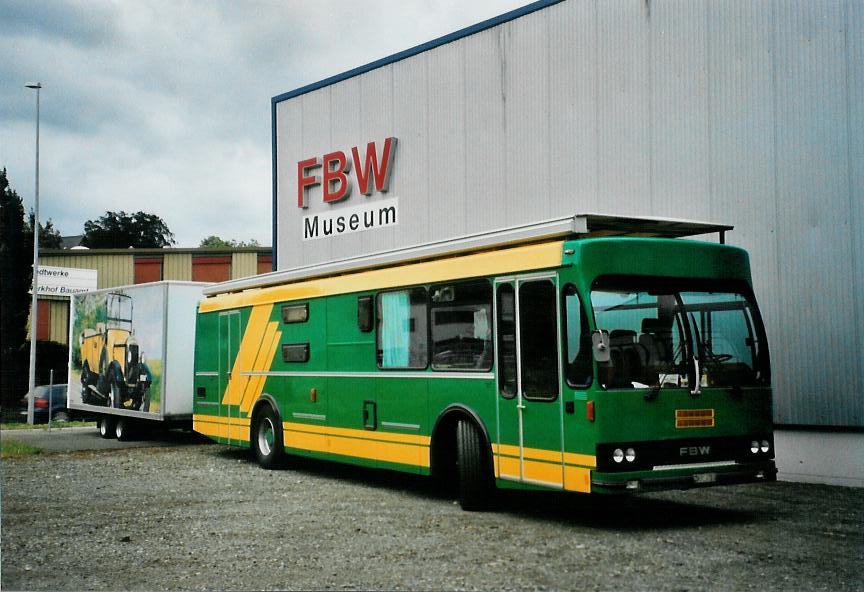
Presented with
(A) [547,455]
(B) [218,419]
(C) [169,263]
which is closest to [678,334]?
(A) [547,455]

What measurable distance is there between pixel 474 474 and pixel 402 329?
2.33 m

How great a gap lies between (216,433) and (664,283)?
9.90 metres

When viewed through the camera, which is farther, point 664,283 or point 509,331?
point 509,331

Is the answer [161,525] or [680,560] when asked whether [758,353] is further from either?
[161,525]

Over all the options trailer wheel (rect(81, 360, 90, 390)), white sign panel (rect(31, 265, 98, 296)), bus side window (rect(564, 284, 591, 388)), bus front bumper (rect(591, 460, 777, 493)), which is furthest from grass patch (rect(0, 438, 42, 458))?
white sign panel (rect(31, 265, 98, 296))

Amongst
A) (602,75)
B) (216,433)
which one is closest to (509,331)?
(602,75)

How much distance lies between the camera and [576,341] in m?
9.27

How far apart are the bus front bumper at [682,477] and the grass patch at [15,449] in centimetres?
1221

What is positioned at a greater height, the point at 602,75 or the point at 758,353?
the point at 602,75

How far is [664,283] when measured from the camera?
961 centimetres

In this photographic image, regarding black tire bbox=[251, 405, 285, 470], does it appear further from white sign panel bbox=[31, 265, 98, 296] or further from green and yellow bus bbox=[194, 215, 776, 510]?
white sign panel bbox=[31, 265, 98, 296]

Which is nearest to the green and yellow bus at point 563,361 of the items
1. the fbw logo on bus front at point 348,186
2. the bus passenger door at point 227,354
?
the bus passenger door at point 227,354

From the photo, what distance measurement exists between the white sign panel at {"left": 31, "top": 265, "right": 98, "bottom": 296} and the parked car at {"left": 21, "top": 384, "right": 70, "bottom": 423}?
24.0 feet

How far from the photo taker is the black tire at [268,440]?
15078mm
